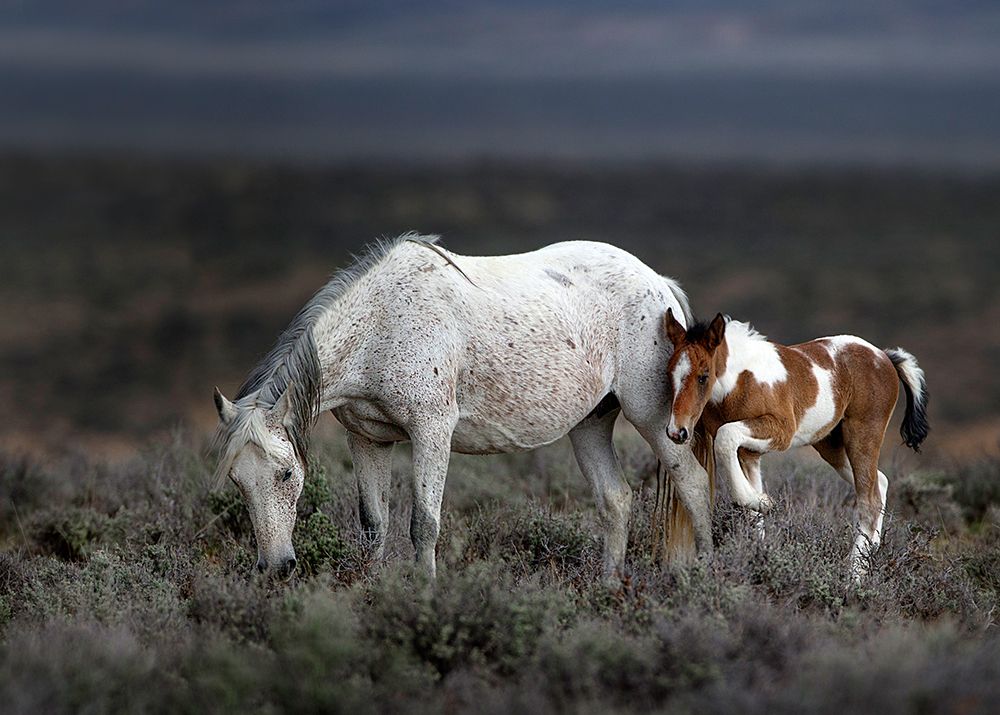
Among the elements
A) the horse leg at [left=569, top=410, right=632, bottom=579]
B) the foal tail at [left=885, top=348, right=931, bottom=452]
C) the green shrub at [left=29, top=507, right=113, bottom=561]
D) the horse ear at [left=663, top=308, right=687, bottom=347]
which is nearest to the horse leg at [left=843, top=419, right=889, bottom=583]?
the foal tail at [left=885, top=348, right=931, bottom=452]

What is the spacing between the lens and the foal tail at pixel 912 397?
6754 millimetres

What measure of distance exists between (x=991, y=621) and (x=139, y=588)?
15.3 ft

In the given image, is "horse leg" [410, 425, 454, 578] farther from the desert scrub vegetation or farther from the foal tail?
the foal tail

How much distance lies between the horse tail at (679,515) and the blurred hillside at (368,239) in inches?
583

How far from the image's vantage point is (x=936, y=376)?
2862cm

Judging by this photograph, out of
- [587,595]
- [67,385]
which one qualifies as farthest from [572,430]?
[67,385]

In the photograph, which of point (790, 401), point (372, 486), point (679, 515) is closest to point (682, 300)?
point (790, 401)

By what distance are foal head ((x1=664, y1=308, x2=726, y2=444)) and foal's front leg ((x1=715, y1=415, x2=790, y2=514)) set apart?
0.70 ft

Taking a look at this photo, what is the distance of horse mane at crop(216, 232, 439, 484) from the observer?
539cm

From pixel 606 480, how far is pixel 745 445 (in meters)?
0.97

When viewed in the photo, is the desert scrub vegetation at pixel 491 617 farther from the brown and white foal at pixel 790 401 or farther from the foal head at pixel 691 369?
the foal head at pixel 691 369

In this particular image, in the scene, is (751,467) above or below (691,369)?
below

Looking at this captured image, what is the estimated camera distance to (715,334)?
600cm

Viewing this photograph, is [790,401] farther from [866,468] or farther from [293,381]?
[293,381]
